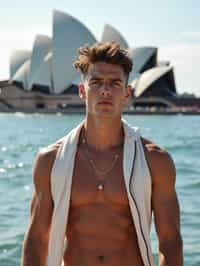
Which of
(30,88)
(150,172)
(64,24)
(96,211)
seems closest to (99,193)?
(96,211)

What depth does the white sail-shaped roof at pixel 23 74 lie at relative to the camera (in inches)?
2173

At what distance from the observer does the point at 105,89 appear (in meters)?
1.92

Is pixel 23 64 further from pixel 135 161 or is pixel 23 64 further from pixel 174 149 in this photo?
pixel 135 161

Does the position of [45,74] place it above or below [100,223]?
below

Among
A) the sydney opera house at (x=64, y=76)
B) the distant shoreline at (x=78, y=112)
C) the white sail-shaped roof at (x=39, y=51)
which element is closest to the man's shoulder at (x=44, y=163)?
the sydney opera house at (x=64, y=76)

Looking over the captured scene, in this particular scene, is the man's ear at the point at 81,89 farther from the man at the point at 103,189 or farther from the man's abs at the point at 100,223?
the man's abs at the point at 100,223

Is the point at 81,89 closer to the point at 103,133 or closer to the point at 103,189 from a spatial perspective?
the point at 103,133

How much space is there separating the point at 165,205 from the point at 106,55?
1.55 feet

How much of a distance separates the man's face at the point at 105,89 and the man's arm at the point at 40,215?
195mm

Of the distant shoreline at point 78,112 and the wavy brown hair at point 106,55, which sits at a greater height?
the wavy brown hair at point 106,55

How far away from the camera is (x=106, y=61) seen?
1.93m

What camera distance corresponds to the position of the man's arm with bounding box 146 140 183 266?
6.27ft

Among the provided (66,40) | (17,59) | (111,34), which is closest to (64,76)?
(66,40)

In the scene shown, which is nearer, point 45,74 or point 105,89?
point 105,89
